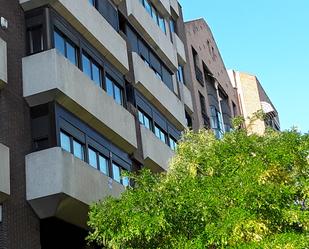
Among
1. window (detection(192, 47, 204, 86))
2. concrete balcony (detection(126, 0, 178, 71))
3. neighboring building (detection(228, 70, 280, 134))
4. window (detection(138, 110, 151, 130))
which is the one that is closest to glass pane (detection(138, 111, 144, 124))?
window (detection(138, 110, 151, 130))

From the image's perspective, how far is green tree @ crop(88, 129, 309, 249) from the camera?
13406 millimetres

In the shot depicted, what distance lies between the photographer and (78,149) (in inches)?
746

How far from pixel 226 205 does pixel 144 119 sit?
1178 cm

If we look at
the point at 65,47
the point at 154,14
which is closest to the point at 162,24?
the point at 154,14

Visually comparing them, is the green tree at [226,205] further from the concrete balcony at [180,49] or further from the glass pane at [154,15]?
the concrete balcony at [180,49]

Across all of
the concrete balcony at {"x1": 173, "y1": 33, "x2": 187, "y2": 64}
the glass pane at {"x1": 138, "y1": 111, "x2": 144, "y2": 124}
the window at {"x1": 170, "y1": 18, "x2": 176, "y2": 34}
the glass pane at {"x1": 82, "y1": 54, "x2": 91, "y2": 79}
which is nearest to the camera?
the glass pane at {"x1": 82, "y1": 54, "x2": 91, "y2": 79}

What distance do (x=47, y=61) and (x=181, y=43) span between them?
16.6m

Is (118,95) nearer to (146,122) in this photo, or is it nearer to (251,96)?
(146,122)

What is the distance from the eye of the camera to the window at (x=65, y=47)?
19125 mm

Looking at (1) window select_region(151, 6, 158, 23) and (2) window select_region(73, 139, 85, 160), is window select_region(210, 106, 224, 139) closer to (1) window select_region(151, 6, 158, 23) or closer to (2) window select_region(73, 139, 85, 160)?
(1) window select_region(151, 6, 158, 23)

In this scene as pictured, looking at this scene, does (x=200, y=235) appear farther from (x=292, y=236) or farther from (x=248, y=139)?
(x=248, y=139)

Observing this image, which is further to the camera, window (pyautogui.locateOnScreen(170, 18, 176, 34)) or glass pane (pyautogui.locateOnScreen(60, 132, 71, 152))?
window (pyautogui.locateOnScreen(170, 18, 176, 34))

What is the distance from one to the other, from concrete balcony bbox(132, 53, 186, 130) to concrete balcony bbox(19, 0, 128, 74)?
53.8 inches

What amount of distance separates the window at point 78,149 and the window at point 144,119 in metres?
5.87
